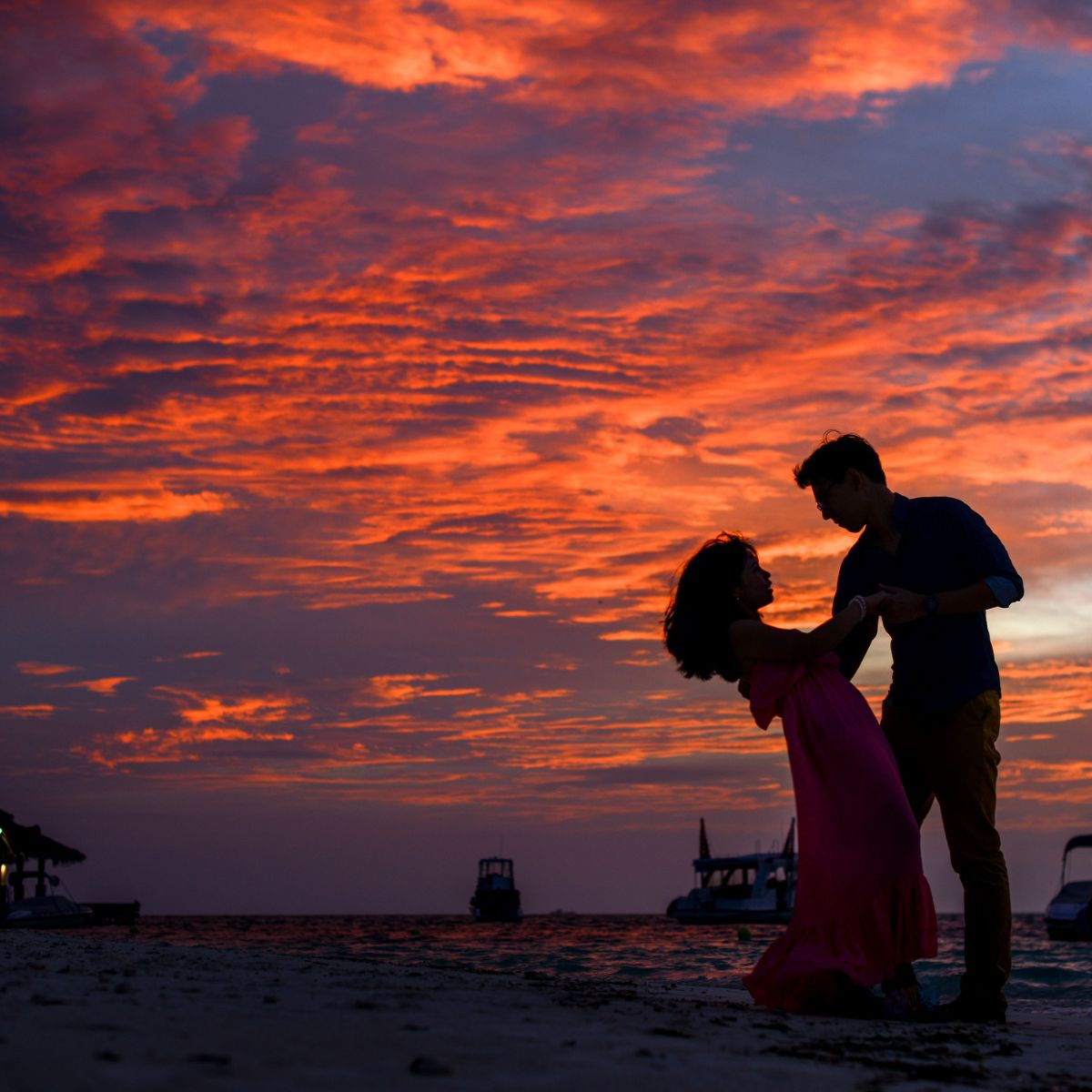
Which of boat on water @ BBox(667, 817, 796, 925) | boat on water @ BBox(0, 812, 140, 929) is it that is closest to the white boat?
boat on water @ BBox(0, 812, 140, 929)

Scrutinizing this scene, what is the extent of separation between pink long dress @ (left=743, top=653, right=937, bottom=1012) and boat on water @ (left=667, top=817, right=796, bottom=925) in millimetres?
65550

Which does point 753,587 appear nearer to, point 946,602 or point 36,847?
point 946,602

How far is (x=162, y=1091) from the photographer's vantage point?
2365 mm

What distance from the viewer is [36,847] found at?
48.1 meters

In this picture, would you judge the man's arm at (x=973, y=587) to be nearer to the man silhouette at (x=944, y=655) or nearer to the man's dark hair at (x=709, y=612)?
the man silhouette at (x=944, y=655)

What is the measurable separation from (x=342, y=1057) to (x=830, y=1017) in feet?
8.09

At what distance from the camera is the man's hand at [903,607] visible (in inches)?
206

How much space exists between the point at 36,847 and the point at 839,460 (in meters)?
48.2

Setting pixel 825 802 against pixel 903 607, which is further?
pixel 903 607

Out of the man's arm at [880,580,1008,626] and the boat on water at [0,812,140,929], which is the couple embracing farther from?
the boat on water at [0,812,140,929]

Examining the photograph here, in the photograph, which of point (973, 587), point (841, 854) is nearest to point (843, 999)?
point (841, 854)

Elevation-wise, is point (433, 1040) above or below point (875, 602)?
below

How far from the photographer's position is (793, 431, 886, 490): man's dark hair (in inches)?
217

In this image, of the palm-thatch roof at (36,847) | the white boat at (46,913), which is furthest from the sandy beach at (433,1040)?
the white boat at (46,913)
